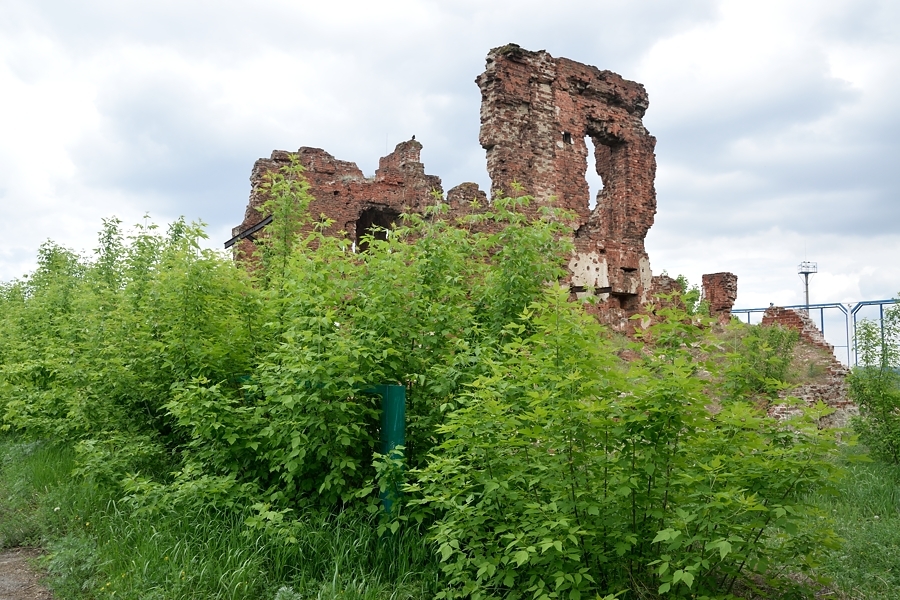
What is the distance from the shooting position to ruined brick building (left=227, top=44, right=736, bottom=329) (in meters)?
13.3

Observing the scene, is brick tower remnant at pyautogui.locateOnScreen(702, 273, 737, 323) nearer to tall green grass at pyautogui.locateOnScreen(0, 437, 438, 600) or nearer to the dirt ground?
tall green grass at pyautogui.locateOnScreen(0, 437, 438, 600)

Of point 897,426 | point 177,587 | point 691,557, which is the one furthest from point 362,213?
point 691,557

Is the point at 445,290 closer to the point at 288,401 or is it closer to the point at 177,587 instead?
the point at 288,401

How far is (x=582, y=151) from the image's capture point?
1427cm

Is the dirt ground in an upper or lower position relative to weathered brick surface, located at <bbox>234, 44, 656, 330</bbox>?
lower

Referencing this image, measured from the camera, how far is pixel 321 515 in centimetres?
466

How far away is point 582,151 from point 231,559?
466 inches

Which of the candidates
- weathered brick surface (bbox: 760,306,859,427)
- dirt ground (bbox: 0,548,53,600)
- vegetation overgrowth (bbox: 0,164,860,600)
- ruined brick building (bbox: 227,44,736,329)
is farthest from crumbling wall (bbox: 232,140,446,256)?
dirt ground (bbox: 0,548,53,600)

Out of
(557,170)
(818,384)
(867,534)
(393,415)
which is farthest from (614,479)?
(818,384)

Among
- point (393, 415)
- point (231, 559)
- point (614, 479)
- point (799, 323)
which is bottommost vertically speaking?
point (231, 559)

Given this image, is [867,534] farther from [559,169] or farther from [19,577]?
[559,169]

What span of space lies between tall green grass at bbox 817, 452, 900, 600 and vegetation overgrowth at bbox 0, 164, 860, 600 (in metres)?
0.34

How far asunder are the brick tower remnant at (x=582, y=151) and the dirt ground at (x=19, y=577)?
9.40 metres

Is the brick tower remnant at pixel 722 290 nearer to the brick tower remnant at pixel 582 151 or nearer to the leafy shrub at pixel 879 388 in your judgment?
the brick tower remnant at pixel 582 151
